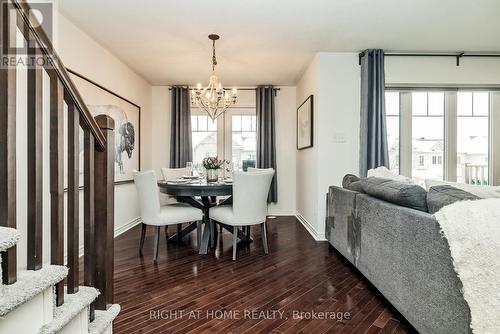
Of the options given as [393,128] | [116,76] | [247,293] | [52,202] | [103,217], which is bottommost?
[247,293]

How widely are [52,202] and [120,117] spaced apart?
321cm

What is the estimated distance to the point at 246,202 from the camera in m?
2.87

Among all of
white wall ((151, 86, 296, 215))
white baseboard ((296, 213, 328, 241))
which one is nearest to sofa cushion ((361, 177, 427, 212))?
white baseboard ((296, 213, 328, 241))

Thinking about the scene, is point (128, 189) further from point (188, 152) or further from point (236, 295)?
point (236, 295)

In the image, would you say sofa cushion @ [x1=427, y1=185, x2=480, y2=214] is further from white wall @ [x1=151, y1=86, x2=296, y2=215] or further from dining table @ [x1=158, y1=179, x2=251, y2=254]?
white wall @ [x1=151, y1=86, x2=296, y2=215]

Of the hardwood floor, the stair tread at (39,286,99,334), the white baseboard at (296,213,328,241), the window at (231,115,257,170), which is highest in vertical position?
the window at (231,115,257,170)

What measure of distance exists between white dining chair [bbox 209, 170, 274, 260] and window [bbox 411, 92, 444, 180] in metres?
2.42

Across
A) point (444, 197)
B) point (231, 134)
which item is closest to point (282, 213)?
point (231, 134)

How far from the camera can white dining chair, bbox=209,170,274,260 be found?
2805mm

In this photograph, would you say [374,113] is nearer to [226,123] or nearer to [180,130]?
[226,123]

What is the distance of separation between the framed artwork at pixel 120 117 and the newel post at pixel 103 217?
2064 mm

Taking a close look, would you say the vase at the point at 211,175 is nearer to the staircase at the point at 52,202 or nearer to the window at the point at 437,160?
the staircase at the point at 52,202

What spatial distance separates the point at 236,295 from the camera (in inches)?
83.0

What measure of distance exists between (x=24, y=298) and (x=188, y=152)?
4.37 meters
